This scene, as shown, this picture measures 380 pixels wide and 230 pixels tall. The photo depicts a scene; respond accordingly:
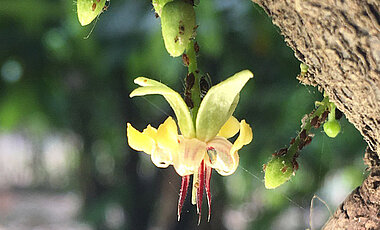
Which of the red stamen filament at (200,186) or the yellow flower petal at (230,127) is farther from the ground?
the yellow flower petal at (230,127)

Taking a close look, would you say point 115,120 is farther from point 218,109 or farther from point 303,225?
point 218,109

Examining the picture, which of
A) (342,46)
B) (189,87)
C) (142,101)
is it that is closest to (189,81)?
(189,87)

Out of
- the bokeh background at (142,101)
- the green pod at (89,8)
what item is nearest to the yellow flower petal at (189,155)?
the green pod at (89,8)

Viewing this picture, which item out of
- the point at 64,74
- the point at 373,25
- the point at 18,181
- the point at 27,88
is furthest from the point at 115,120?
the point at 18,181

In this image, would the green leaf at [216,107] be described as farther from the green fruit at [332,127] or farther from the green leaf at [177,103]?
the green fruit at [332,127]

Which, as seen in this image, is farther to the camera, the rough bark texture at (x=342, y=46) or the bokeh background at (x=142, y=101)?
the bokeh background at (x=142, y=101)

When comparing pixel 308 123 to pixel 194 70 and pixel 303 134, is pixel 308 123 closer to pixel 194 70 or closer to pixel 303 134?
pixel 303 134

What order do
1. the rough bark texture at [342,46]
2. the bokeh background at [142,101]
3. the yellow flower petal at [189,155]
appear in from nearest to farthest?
the rough bark texture at [342,46]
the yellow flower petal at [189,155]
the bokeh background at [142,101]
